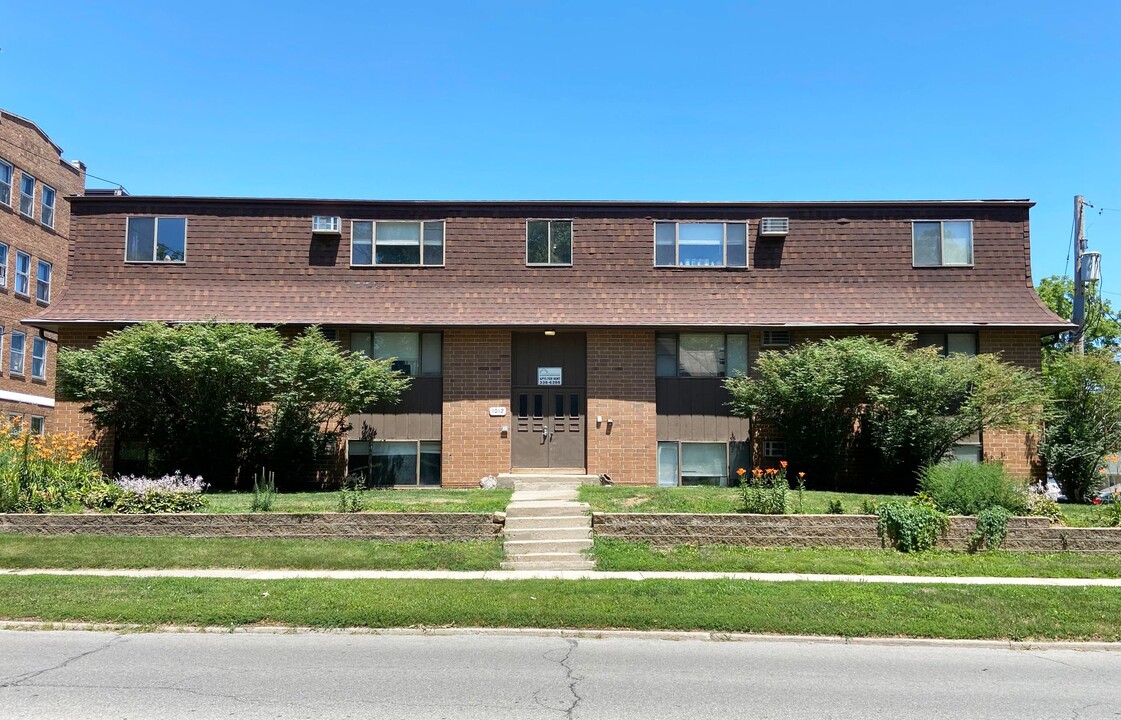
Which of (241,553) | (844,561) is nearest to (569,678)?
(844,561)

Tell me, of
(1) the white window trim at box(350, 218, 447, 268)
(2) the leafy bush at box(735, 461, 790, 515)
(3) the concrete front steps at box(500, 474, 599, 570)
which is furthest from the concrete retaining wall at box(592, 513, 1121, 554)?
(1) the white window trim at box(350, 218, 447, 268)

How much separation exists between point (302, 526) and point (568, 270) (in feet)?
31.8

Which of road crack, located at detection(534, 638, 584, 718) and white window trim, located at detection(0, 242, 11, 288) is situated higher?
white window trim, located at detection(0, 242, 11, 288)

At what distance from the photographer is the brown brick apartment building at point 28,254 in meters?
31.1

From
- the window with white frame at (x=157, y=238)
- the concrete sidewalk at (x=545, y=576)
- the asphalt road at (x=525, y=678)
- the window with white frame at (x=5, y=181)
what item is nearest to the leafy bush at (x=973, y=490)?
the concrete sidewalk at (x=545, y=576)

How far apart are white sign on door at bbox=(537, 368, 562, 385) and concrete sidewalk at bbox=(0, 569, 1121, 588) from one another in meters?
8.61

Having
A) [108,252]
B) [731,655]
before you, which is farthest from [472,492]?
[108,252]

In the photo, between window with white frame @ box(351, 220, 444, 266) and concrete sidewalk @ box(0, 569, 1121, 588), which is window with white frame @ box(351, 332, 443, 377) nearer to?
window with white frame @ box(351, 220, 444, 266)

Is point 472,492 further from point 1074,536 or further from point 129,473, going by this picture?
point 1074,536

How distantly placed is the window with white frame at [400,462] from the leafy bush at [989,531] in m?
11.5

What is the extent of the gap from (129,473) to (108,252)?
531cm

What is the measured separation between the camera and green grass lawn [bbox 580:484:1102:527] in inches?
555

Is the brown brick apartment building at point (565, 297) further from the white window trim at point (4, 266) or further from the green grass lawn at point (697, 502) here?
the white window trim at point (4, 266)

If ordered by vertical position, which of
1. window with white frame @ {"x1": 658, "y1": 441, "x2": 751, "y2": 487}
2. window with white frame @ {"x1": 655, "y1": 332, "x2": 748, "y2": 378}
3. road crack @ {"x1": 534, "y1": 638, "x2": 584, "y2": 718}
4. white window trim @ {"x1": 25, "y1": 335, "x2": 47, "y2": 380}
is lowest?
road crack @ {"x1": 534, "y1": 638, "x2": 584, "y2": 718}
